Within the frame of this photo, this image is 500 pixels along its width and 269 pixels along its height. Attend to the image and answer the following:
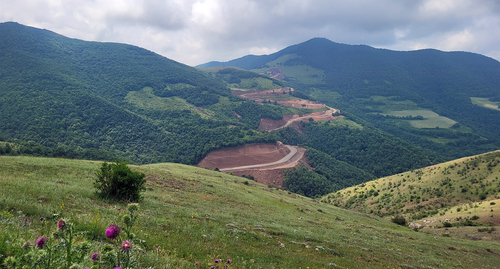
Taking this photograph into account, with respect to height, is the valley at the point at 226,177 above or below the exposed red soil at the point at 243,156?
above

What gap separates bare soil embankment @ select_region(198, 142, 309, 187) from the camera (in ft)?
288

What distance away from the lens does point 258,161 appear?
322 ft

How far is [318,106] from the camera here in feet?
650

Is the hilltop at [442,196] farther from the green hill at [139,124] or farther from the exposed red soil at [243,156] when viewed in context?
the exposed red soil at [243,156]

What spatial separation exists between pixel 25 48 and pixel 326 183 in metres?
203

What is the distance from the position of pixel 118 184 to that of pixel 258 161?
3362 inches

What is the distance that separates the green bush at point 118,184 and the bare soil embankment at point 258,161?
71939mm

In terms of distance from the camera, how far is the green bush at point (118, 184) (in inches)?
534

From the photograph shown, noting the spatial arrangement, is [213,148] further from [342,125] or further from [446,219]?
[342,125]

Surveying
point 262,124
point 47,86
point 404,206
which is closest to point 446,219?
point 404,206

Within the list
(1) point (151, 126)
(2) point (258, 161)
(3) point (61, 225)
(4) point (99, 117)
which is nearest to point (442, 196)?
(3) point (61, 225)

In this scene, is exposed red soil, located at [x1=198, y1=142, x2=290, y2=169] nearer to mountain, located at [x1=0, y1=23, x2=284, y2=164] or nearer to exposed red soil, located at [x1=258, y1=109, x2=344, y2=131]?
mountain, located at [x1=0, y1=23, x2=284, y2=164]

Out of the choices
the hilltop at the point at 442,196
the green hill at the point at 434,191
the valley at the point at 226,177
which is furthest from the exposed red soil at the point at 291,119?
the green hill at the point at 434,191

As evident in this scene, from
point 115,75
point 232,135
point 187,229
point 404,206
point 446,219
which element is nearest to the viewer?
point 187,229
